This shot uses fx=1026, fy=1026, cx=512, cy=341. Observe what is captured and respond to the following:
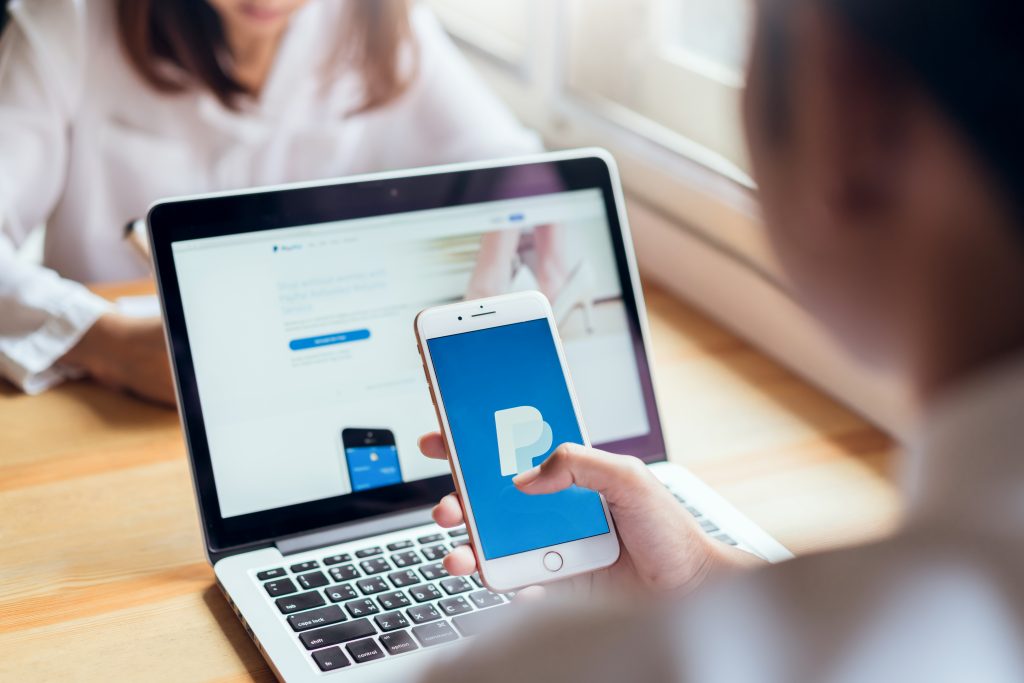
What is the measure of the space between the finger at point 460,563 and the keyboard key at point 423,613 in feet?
0.14

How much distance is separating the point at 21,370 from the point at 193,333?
29 cm

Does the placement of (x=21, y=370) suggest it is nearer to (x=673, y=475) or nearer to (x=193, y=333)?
(x=193, y=333)

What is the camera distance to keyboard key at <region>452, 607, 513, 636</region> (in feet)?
1.96

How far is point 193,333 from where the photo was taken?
2.22ft

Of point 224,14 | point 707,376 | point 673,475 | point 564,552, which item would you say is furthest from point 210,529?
point 224,14

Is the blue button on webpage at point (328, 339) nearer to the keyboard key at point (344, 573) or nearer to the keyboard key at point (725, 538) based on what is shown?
the keyboard key at point (344, 573)

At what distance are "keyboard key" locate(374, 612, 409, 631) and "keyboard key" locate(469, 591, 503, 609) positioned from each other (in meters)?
0.05

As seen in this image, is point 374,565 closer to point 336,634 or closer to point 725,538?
point 336,634

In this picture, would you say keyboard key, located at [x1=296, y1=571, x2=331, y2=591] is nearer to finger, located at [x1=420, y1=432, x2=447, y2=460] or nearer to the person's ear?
finger, located at [x1=420, y1=432, x2=447, y2=460]

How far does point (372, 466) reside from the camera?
70 cm

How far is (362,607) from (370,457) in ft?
0.39

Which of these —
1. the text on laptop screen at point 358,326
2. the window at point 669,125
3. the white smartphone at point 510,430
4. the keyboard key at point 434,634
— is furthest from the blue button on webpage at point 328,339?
the window at point 669,125

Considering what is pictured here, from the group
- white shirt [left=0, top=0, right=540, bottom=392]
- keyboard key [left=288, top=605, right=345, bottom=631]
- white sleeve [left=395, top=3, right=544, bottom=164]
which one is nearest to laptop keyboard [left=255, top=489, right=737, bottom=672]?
keyboard key [left=288, top=605, right=345, bottom=631]

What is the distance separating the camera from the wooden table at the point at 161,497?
2.01 ft
